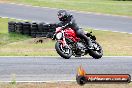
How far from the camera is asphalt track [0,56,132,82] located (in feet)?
36.0

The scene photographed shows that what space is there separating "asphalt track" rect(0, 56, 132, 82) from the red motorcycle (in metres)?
0.53

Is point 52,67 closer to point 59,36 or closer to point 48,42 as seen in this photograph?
point 59,36

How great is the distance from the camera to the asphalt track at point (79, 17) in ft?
101

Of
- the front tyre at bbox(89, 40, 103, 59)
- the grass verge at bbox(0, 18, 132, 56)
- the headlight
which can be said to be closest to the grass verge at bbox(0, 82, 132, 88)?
the headlight

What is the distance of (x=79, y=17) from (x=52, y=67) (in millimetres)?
22481

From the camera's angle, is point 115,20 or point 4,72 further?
point 115,20

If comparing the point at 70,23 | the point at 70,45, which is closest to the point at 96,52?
the point at 70,45

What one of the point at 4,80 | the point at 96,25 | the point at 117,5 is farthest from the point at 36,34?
the point at 117,5

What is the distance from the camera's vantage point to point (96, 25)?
102 feet

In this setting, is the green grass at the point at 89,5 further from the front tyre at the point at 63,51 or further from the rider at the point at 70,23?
the front tyre at the point at 63,51

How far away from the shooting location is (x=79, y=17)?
3453cm

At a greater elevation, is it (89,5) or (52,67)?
(52,67)

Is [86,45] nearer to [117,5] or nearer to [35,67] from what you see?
[35,67]

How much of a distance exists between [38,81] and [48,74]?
102 centimetres
